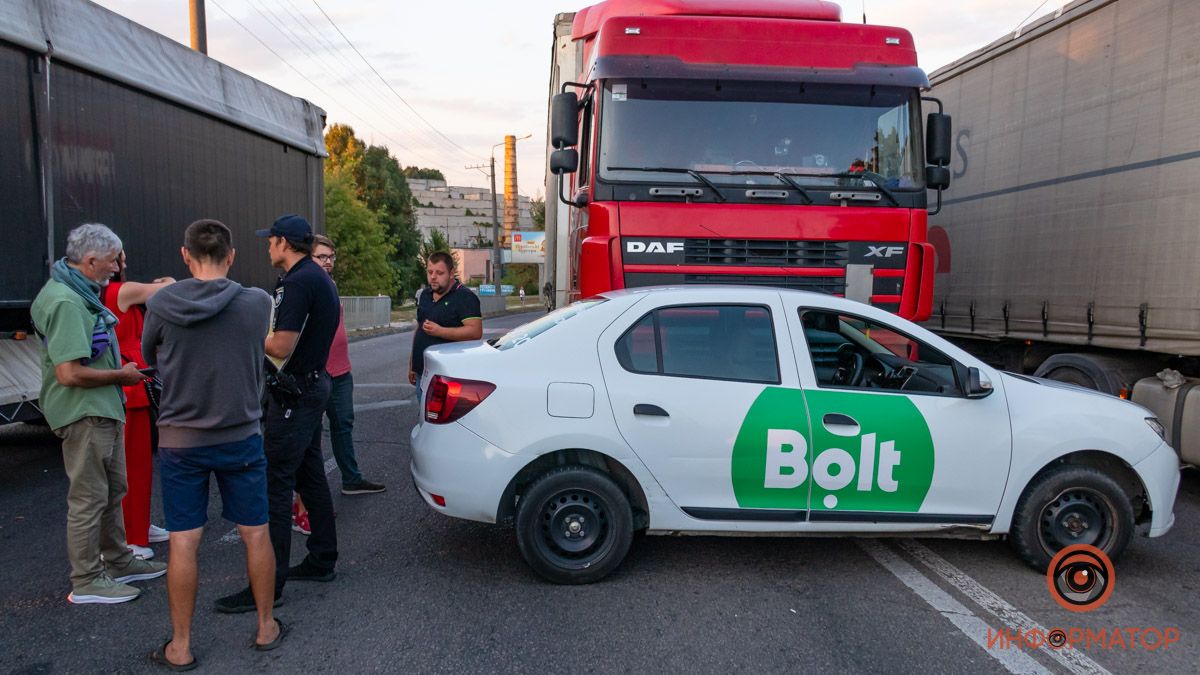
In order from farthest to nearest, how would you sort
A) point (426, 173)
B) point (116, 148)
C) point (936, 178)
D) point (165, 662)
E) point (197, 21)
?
point (426, 173) → point (197, 21) → point (116, 148) → point (936, 178) → point (165, 662)

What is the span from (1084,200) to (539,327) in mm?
5129

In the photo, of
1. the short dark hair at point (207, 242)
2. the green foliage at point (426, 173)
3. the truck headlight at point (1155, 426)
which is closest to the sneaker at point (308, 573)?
the short dark hair at point (207, 242)

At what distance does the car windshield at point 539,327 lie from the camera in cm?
460

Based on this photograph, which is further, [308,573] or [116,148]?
[116,148]

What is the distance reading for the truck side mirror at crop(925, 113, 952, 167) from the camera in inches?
261

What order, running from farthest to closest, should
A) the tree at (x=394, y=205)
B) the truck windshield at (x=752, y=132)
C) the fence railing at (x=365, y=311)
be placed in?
the tree at (x=394, y=205) → the fence railing at (x=365, y=311) → the truck windshield at (x=752, y=132)

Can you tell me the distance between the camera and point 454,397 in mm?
4336

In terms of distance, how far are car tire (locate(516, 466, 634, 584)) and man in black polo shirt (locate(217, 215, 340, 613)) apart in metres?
1.14

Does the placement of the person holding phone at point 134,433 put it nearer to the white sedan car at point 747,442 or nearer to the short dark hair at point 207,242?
the short dark hair at point 207,242

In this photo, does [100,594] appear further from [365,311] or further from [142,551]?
[365,311]

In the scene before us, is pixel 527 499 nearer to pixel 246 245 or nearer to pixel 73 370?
pixel 73 370

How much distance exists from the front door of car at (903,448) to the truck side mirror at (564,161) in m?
2.76

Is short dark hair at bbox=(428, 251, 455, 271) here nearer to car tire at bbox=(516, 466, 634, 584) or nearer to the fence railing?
car tire at bbox=(516, 466, 634, 584)

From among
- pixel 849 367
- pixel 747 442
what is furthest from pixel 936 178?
pixel 747 442
